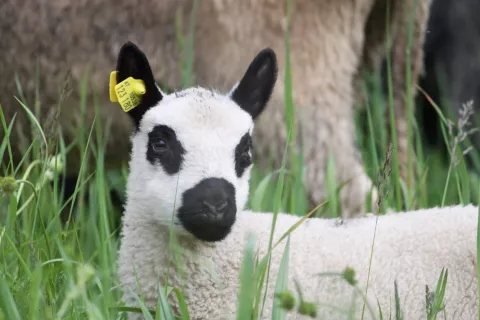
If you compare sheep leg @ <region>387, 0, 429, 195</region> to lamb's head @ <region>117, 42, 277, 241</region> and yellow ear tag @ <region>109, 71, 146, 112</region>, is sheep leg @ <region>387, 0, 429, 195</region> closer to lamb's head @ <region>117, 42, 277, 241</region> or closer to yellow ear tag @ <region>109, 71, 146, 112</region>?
lamb's head @ <region>117, 42, 277, 241</region>

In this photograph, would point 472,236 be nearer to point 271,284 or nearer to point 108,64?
point 271,284

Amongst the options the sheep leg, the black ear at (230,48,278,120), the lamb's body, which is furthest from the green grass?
the sheep leg

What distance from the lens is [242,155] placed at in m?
2.46

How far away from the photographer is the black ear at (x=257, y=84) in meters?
2.60

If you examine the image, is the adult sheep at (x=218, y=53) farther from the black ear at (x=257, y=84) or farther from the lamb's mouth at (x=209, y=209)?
the lamb's mouth at (x=209, y=209)

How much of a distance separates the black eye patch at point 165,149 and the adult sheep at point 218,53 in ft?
3.91

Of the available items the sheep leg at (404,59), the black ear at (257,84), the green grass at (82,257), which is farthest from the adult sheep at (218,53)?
the black ear at (257,84)

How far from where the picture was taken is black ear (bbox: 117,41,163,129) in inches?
98.1

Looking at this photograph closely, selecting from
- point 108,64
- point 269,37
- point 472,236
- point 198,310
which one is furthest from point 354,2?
point 198,310

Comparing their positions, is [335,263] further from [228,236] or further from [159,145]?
[159,145]

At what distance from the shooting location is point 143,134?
2.50 m

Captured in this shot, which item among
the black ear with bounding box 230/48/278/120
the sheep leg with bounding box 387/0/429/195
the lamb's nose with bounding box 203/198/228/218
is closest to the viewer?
the lamb's nose with bounding box 203/198/228/218

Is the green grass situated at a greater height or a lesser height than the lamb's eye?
lesser

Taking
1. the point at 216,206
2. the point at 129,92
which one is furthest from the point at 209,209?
the point at 129,92
